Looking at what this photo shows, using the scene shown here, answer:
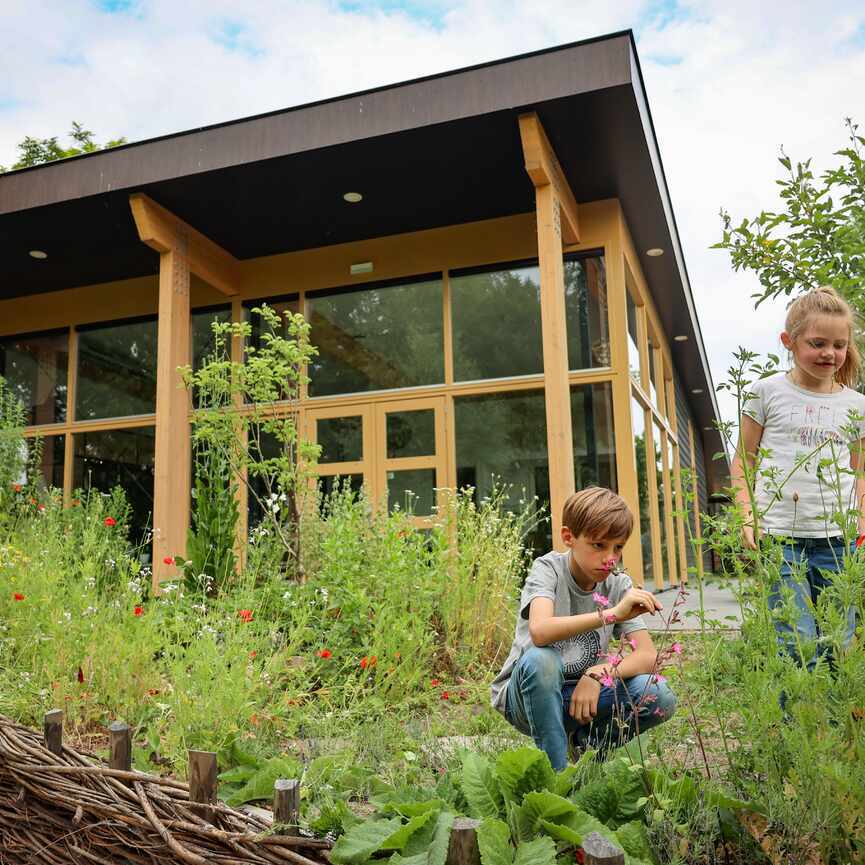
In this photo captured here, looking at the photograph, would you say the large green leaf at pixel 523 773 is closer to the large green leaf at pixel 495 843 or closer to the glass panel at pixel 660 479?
the large green leaf at pixel 495 843

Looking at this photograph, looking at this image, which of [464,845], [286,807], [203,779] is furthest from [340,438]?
[464,845]

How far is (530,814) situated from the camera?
137cm

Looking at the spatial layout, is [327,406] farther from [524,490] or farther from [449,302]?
[524,490]

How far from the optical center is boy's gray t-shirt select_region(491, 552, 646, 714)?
7.22 feet

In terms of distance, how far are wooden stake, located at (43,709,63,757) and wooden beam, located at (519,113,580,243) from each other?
4.84 metres

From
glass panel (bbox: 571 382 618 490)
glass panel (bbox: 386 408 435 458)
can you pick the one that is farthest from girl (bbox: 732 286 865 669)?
glass panel (bbox: 386 408 435 458)

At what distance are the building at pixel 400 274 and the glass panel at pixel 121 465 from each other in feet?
0.09

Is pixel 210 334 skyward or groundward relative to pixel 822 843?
skyward

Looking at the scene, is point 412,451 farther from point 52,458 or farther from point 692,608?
point 52,458

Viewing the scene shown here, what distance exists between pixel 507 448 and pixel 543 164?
264 centimetres

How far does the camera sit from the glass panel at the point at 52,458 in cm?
946

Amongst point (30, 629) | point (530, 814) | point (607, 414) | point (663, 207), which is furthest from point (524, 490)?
point (530, 814)

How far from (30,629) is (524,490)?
15.6 feet

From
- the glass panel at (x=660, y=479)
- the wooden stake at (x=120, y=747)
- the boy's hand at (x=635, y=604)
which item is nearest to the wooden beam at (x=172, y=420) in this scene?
the wooden stake at (x=120, y=747)
